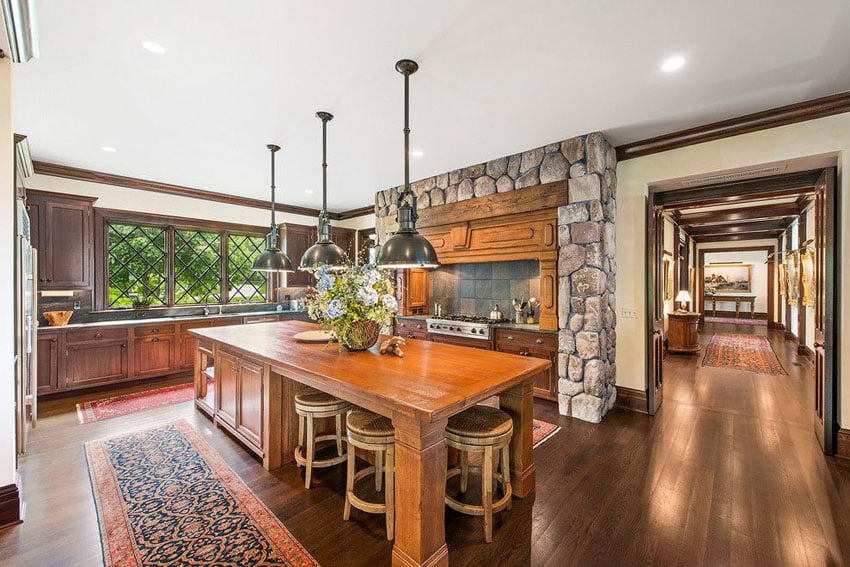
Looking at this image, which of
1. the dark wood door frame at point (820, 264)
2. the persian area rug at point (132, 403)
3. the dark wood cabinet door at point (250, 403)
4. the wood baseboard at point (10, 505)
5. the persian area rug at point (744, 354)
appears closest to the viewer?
the wood baseboard at point (10, 505)

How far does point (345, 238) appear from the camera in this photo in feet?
24.2

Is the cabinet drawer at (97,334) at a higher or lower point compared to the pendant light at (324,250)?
lower

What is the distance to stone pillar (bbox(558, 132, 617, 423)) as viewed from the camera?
3.61 m

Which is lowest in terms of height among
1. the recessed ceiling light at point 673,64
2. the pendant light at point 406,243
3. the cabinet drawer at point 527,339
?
the cabinet drawer at point 527,339

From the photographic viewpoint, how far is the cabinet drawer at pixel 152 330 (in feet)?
15.8

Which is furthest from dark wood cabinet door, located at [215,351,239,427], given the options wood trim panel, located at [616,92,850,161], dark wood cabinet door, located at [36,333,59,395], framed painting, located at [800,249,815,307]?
framed painting, located at [800,249,815,307]

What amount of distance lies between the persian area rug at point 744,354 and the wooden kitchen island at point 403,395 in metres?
5.60

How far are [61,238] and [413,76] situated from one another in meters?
4.83

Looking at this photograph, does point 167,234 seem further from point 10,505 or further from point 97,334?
point 10,505

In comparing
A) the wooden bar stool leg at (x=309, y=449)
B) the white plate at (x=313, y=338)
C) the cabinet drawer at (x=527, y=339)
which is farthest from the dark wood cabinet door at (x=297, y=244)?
the wooden bar stool leg at (x=309, y=449)

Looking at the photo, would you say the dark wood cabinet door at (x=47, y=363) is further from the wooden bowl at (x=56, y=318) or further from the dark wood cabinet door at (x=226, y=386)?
the dark wood cabinet door at (x=226, y=386)

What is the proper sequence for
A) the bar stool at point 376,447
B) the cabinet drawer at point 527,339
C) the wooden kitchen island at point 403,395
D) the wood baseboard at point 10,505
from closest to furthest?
the wooden kitchen island at point 403,395, the bar stool at point 376,447, the wood baseboard at point 10,505, the cabinet drawer at point 527,339

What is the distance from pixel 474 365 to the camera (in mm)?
2225

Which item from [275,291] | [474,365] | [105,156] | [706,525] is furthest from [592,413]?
A: [105,156]
